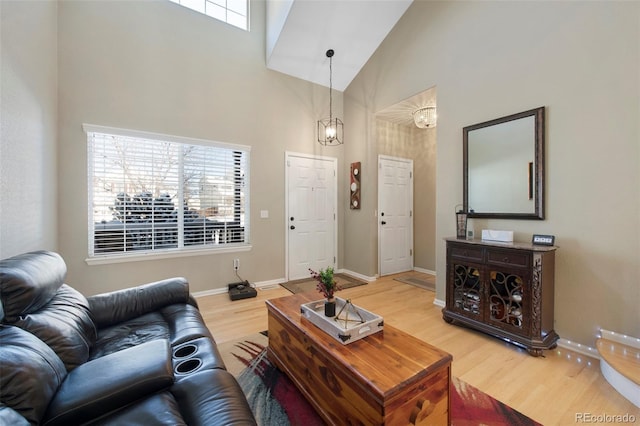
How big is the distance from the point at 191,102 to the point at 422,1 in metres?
3.31

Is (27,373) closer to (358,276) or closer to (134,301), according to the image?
(134,301)

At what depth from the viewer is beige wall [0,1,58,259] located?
177 centimetres

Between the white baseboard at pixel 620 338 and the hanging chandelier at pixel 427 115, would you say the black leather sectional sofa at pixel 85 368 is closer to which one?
the white baseboard at pixel 620 338

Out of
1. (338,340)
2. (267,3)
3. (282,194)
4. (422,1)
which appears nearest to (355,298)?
(282,194)

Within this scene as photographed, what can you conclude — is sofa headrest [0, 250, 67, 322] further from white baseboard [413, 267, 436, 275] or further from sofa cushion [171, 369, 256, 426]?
white baseboard [413, 267, 436, 275]

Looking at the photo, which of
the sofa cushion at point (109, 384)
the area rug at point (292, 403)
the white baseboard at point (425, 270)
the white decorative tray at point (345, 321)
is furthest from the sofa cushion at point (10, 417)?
the white baseboard at point (425, 270)

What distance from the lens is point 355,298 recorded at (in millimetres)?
3600

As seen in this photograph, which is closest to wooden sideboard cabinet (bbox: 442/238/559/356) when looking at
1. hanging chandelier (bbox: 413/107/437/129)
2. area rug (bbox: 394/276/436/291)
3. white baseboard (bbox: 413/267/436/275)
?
area rug (bbox: 394/276/436/291)

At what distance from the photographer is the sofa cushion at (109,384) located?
3.11ft

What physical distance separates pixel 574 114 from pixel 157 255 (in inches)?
179

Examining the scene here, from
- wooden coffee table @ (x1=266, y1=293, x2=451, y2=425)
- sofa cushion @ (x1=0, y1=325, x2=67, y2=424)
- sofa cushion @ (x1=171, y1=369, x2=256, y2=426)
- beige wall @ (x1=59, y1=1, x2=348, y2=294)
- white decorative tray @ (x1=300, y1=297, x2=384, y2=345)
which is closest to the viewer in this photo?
sofa cushion @ (x1=0, y1=325, x2=67, y2=424)

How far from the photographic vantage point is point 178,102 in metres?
3.45

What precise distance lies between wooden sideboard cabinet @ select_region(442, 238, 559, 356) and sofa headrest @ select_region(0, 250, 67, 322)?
10.3 ft

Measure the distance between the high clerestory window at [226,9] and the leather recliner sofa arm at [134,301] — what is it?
366 centimetres
